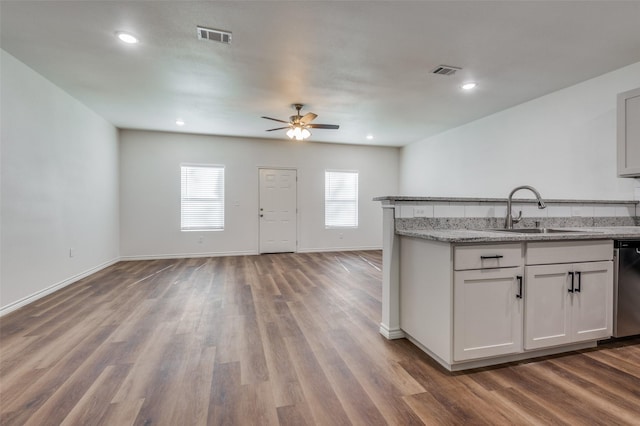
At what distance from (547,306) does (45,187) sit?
17.5 ft

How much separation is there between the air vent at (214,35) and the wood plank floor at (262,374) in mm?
2649

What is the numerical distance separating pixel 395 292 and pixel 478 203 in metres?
1.02

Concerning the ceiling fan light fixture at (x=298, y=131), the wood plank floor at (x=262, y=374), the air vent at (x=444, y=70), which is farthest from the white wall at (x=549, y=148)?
the ceiling fan light fixture at (x=298, y=131)

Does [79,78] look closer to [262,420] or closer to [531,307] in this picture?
[262,420]

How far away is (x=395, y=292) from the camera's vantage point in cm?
248

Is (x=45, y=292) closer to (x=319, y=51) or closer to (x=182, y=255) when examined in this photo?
(x=182, y=255)

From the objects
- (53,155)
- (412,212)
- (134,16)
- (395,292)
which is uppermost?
(134,16)

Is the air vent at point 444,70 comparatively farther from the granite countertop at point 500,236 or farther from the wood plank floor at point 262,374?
the wood plank floor at point 262,374

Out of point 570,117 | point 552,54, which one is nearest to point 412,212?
point 552,54

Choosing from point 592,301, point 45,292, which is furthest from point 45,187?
point 592,301

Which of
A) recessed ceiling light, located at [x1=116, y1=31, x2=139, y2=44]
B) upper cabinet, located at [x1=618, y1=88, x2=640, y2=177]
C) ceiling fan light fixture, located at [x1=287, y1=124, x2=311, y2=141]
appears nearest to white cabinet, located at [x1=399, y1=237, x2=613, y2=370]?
upper cabinet, located at [x1=618, y1=88, x2=640, y2=177]

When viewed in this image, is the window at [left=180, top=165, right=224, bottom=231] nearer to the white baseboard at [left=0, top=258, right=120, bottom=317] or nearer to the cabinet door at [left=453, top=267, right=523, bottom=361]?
the white baseboard at [left=0, top=258, right=120, bottom=317]

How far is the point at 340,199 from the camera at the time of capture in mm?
7500

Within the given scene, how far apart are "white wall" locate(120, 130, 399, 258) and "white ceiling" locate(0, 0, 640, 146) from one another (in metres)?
1.56
